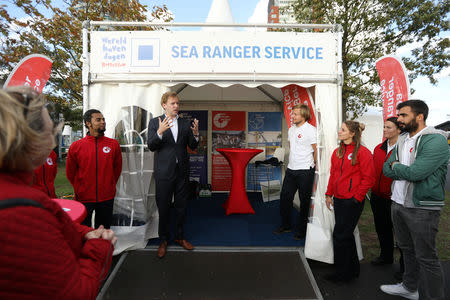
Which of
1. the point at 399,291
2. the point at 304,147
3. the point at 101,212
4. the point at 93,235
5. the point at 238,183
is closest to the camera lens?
the point at 93,235

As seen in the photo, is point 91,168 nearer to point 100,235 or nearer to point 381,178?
point 100,235

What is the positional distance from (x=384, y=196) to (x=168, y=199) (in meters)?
2.58

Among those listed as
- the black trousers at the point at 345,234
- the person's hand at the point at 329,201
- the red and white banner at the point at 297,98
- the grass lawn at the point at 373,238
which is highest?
the red and white banner at the point at 297,98

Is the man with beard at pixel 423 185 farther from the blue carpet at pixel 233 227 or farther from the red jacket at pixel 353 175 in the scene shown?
the blue carpet at pixel 233 227

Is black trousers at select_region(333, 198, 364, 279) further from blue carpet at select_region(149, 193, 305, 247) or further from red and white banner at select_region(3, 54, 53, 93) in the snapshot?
red and white banner at select_region(3, 54, 53, 93)

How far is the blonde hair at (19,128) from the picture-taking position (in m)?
0.62

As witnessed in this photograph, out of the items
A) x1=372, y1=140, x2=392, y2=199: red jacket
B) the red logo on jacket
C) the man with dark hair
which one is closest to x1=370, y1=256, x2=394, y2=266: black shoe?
x1=372, y1=140, x2=392, y2=199: red jacket

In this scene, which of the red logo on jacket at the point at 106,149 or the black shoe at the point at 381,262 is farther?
the black shoe at the point at 381,262

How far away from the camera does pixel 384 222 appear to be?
2.88m

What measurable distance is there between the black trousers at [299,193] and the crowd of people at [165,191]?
0.05 feet

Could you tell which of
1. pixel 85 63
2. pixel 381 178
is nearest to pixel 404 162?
pixel 381 178

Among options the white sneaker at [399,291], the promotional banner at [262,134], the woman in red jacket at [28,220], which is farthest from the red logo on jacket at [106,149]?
the promotional banner at [262,134]

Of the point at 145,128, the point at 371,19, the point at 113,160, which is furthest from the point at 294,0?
the point at 113,160

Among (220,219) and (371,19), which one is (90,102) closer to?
(220,219)
